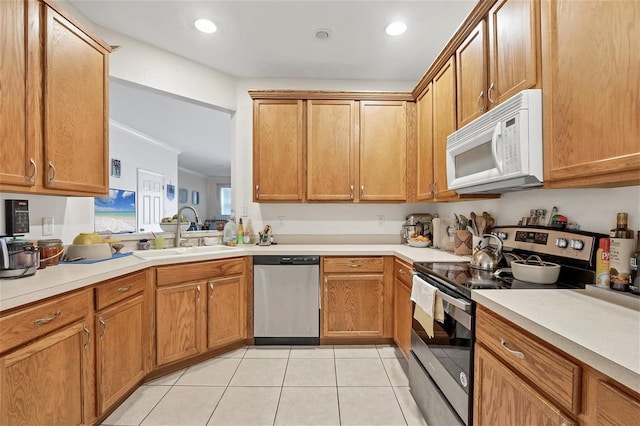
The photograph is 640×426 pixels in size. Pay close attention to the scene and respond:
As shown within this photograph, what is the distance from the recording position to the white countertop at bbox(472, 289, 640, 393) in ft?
2.18

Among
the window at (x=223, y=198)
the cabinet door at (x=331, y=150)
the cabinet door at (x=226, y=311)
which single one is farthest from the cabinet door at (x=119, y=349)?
the window at (x=223, y=198)

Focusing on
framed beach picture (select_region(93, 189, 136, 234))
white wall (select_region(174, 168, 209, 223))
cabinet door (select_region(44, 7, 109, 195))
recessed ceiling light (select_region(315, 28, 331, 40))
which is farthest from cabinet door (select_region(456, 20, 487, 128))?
white wall (select_region(174, 168, 209, 223))

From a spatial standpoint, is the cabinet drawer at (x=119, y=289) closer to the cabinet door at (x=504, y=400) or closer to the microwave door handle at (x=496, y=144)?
the cabinet door at (x=504, y=400)

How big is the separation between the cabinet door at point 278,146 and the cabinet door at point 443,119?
1.22m

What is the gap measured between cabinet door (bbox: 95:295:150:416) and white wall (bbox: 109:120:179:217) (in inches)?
144

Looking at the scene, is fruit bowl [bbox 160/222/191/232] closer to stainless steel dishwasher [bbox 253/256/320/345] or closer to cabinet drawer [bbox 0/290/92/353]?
stainless steel dishwasher [bbox 253/256/320/345]

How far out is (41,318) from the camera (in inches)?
48.4

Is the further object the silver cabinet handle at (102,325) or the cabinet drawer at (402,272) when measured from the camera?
the cabinet drawer at (402,272)

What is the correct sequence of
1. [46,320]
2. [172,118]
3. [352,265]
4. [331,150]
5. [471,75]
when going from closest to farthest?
[46,320] < [471,75] < [352,265] < [331,150] < [172,118]

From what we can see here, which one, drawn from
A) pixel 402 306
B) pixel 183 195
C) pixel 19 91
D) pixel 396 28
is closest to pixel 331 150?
pixel 396 28

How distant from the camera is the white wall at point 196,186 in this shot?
8.96 meters

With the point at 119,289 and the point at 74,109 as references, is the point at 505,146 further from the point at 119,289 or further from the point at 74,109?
the point at 74,109

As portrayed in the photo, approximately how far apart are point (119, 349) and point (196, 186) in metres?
8.90

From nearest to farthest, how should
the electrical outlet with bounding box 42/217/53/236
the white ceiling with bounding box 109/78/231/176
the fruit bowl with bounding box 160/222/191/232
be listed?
the electrical outlet with bounding box 42/217/53/236, the fruit bowl with bounding box 160/222/191/232, the white ceiling with bounding box 109/78/231/176
